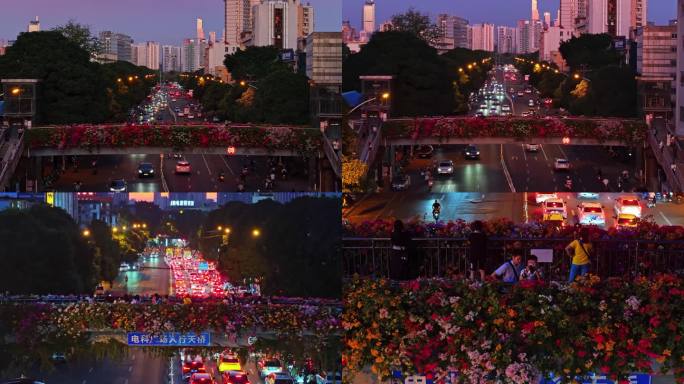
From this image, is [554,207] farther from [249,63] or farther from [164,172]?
[249,63]

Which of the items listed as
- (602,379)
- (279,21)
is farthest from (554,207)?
(279,21)

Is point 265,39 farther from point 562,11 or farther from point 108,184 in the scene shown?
point 562,11

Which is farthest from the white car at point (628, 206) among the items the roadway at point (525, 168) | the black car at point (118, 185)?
the black car at point (118, 185)

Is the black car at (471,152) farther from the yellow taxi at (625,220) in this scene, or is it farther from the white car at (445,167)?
the yellow taxi at (625,220)

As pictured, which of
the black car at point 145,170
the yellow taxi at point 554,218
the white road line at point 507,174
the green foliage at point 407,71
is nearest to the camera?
the yellow taxi at point 554,218

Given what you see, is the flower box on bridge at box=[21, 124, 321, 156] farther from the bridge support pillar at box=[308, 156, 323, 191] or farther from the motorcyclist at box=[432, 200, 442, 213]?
the motorcyclist at box=[432, 200, 442, 213]
